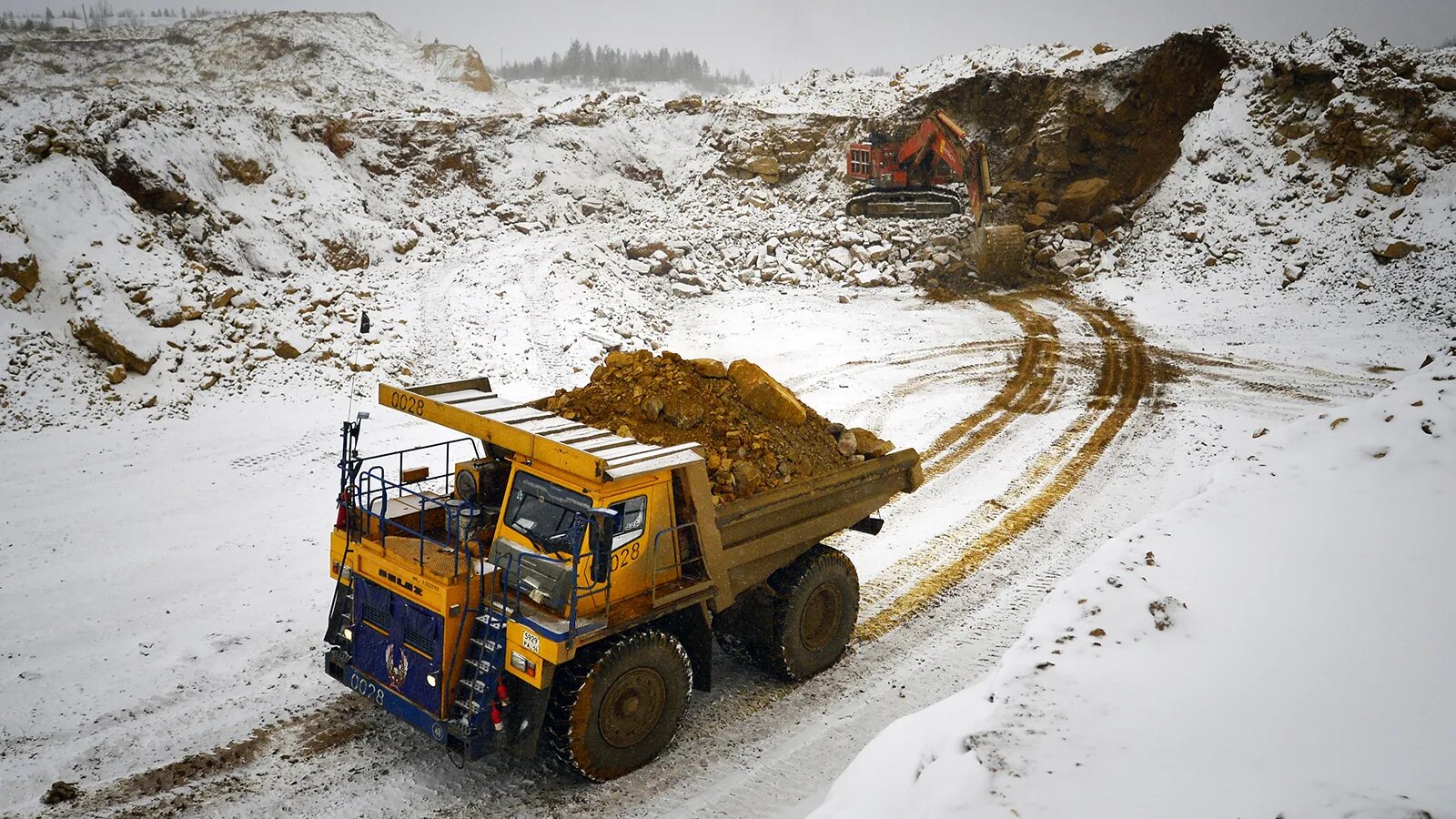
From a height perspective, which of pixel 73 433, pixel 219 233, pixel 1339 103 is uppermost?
pixel 1339 103

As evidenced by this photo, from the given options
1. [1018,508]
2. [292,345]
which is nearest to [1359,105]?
[1018,508]

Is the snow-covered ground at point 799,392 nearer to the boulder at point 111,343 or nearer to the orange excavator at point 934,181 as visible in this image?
the boulder at point 111,343

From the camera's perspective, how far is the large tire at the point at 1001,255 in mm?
24844

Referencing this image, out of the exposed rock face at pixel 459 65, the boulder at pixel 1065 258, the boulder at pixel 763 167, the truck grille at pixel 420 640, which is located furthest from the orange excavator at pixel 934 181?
the exposed rock face at pixel 459 65

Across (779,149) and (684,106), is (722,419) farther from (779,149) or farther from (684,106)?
(684,106)

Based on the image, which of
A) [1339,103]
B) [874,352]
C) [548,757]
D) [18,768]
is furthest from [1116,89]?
[18,768]

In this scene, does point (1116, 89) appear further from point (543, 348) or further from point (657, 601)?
point (657, 601)

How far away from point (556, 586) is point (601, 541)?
1.59 feet

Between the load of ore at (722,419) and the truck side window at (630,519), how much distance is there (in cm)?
84

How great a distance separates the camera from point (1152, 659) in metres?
5.83

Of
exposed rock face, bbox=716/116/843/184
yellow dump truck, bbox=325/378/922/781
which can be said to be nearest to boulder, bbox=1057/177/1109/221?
exposed rock face, bbox=716/116/843/184

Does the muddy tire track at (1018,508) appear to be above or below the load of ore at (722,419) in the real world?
below

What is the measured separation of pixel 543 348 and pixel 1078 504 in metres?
10.4

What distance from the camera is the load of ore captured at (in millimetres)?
7691
